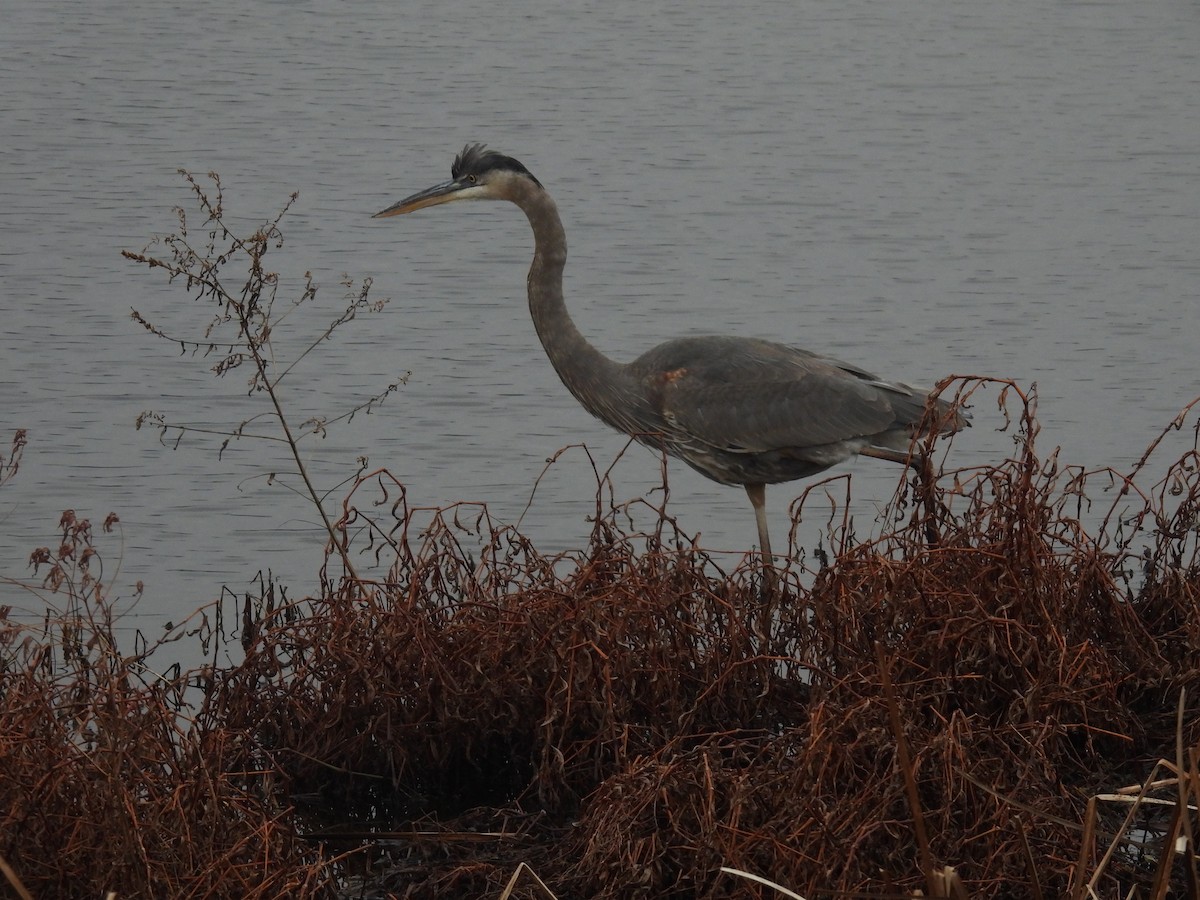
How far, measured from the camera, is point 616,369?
7004 millimetres

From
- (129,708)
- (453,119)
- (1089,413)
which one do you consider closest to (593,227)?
(453,119)

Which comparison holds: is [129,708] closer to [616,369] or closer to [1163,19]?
[616,369]

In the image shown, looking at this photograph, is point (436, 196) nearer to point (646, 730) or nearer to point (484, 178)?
point (484, 178)

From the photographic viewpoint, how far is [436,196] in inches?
270

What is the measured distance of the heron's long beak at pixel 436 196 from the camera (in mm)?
6797

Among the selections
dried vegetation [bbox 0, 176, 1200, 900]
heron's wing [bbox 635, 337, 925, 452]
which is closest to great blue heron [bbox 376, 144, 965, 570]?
heron's wing [bbox 635, 337, 925, 452]

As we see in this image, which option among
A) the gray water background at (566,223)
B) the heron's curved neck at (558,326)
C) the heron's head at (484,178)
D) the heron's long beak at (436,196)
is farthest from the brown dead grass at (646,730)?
the gray water background at (566,223)

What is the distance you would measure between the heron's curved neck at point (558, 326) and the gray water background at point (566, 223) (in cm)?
97

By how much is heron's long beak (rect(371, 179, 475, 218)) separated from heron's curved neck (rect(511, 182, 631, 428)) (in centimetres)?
18

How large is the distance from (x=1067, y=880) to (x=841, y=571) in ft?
3.43

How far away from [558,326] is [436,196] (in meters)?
0.65

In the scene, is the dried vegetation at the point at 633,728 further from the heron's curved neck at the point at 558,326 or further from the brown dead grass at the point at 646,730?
the heron's curved neck at the point at 558,326

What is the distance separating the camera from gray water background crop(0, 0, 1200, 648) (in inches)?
356

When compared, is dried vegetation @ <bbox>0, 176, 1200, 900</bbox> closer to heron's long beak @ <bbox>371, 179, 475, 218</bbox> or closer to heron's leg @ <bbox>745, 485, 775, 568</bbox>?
heron's leg @ <bbox>745, 485, 775, 568</bbox>
